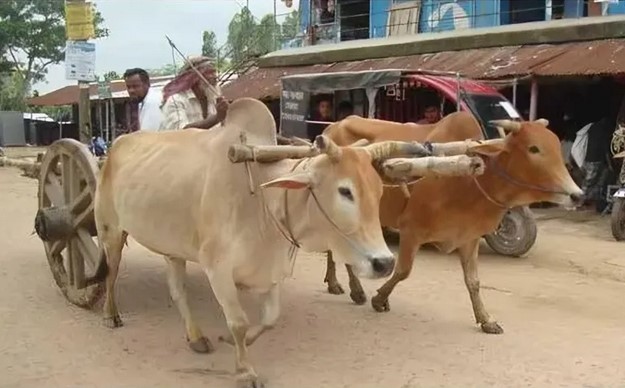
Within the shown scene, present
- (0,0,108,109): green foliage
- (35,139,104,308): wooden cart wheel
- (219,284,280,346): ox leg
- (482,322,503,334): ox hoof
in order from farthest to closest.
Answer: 1. (0,0,108,109): green foliage
2. (35,139,104,308): wooden cart wheel
3. (482,322,503,334): ox hoof
4. (219,284,280,346): ox leg

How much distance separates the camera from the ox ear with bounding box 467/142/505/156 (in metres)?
4.96

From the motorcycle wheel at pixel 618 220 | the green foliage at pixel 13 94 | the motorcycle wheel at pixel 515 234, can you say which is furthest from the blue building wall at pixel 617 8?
the green foliage at pixel 13 94

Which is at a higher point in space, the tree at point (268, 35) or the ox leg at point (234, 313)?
the tree at point (268, 35)

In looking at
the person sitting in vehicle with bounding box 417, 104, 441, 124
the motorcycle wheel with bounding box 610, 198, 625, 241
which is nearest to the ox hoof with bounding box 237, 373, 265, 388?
the motorcycle wheel with bounding box 610, 198, 625, 241

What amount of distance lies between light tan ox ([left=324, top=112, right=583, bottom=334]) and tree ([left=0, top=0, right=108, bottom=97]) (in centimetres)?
2908

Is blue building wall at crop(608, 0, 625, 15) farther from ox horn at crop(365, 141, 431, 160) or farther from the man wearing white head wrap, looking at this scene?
ox horn at crop(365, 141, 431, 160)

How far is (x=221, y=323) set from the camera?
5488mm

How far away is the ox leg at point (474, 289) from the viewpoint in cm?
517

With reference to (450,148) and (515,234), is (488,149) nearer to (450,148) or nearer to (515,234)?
(450,148)

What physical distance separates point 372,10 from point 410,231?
15158 mm

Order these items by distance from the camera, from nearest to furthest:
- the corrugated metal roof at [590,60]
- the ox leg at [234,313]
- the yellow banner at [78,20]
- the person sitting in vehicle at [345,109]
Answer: the ox leg at [234,313] < the yellow banner at [78,20] < the corrugated metal roof at [590,60] < the person sitting in vehicle at [345,109]

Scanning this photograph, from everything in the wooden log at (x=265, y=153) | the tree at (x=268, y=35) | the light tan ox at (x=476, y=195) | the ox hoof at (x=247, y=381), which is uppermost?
the tree at (x=268, y=35)

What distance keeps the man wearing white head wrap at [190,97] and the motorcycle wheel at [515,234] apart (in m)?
3.38

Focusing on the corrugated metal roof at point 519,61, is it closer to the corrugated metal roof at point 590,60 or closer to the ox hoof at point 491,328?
the corrugated metal roof at point 590,60
